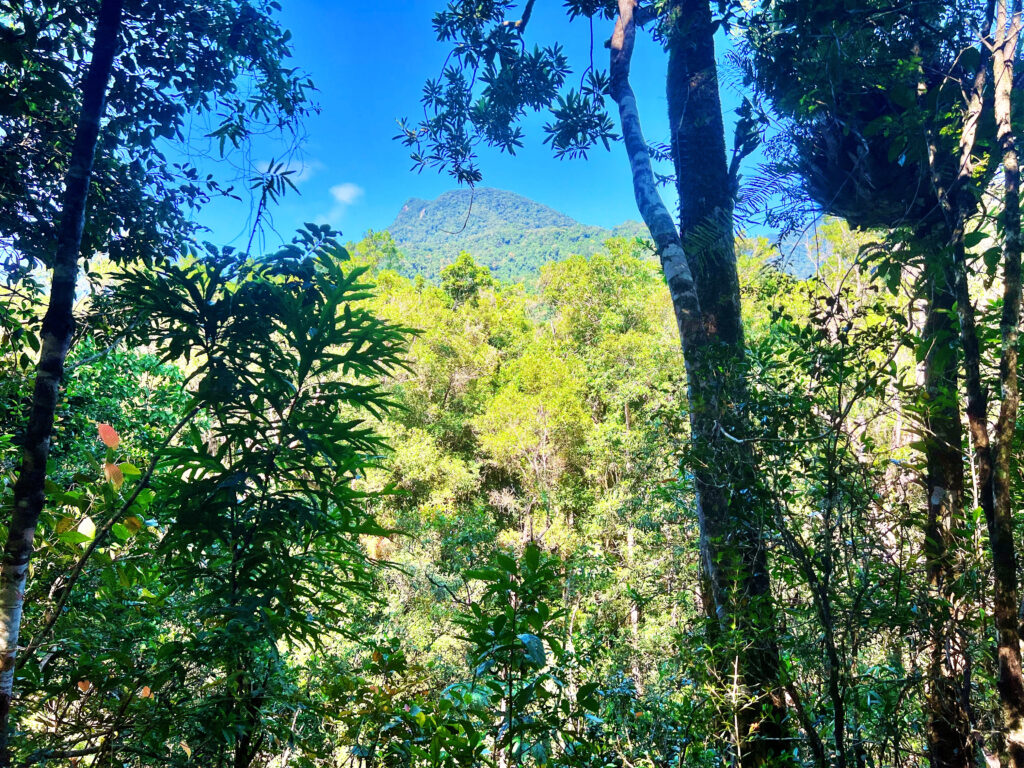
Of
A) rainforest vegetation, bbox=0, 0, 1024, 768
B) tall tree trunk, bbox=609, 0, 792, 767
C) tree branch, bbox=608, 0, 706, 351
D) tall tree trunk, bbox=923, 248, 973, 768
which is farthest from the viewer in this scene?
tree branch, bbox=608, 0, 706, 351

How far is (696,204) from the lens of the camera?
7.39ft

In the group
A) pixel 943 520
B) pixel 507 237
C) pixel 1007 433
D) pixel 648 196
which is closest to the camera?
pixel 1007 433

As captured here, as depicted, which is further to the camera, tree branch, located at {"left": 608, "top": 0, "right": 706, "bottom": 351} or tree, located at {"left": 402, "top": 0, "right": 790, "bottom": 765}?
tree branch, located at {"left": 608, "top": 0, "right": 706, "bottom": 351}

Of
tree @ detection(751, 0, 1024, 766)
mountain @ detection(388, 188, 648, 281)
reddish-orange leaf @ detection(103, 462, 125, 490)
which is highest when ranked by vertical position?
mountain @ detection(388, 188, 648, 281)

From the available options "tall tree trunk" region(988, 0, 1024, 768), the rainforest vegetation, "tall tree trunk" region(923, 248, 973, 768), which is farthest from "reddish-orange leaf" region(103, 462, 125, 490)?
"tall tree trunk" region(923, 248, 973, 768)

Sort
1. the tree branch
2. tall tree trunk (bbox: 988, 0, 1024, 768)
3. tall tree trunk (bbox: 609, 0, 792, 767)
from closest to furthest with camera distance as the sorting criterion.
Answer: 1. tall tree trunk (bbox: 988, 0, 1024, 768)
2. tall tree trunk (bbox: 609, 0, 792, 767)
3. the tree branch

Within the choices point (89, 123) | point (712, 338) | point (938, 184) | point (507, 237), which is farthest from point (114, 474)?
point (507, 237)

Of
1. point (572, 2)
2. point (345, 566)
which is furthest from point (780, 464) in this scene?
point (572, 2)

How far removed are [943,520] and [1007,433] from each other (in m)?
0.94

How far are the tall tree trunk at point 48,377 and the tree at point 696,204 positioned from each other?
1.65 m

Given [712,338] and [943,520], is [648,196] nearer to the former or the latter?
[712,338]

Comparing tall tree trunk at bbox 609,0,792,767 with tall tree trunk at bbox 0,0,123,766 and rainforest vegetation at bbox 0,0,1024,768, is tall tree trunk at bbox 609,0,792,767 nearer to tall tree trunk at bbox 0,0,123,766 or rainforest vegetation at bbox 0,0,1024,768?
rainforest vegetation at bbox 0,0,1024,768

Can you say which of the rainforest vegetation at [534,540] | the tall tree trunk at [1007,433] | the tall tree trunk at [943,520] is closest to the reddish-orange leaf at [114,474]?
the rainforest vegetation at [534,540]

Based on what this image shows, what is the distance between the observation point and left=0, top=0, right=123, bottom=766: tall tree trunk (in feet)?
3.31
